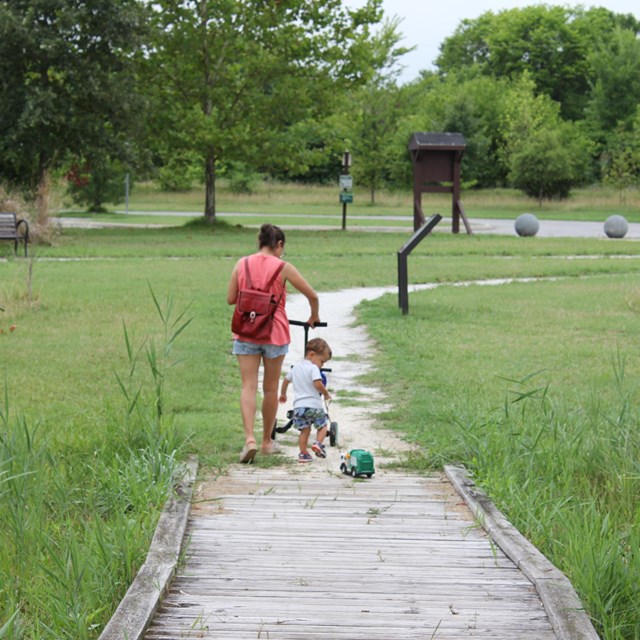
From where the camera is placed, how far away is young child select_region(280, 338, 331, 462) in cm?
757

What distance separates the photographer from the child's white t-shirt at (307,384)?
7652mm

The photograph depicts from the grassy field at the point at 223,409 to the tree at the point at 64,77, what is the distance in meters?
10.0

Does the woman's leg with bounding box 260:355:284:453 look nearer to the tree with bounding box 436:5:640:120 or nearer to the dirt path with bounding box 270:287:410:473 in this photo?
the dirt path with bounding box 270:287:410:473

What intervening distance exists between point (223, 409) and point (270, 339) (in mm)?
1863

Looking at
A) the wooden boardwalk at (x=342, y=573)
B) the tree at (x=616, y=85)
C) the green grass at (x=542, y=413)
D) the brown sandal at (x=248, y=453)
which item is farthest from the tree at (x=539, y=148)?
the wooden boardwalk at (x=342, y=573)

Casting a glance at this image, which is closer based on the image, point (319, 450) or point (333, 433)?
point (319, 450)

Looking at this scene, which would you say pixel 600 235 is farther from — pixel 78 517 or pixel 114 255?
pixel 78 517

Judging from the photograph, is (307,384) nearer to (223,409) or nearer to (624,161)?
(223,409)

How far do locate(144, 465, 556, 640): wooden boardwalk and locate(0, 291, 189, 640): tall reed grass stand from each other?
0.93 ft

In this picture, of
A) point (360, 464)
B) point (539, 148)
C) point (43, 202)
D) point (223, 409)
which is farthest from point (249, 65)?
point (360, 464)

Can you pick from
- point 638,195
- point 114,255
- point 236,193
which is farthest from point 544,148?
point 114,255

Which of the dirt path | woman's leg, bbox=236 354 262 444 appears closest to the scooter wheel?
the dirt path

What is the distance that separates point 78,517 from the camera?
18.8 feet

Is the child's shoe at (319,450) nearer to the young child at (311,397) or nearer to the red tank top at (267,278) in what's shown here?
the young child at (311,397)
